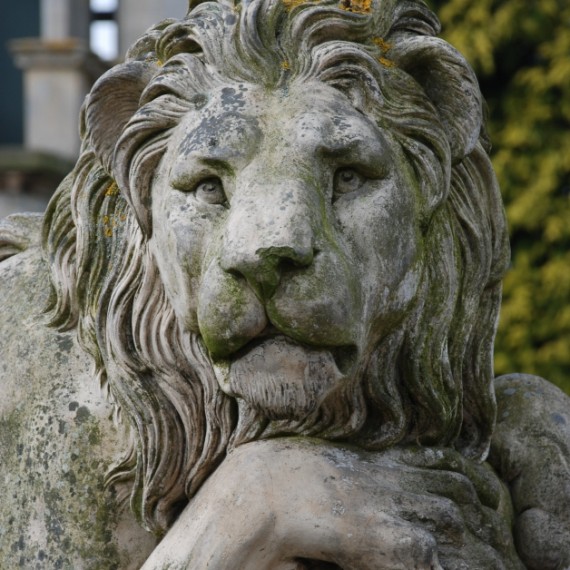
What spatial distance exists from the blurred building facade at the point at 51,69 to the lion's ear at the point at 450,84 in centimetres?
1321

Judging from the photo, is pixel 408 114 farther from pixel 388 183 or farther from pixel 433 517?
pixel 433 517

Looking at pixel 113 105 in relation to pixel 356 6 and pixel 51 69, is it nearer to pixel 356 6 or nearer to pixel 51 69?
pixel 356 6

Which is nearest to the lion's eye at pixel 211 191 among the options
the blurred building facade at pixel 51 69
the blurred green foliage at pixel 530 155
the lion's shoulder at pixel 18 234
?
the lion's shoulder at pixel 18 234

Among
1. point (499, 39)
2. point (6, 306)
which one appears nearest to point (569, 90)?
point (499, 39)

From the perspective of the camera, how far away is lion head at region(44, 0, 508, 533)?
117 inches

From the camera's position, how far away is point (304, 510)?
9.96 feet

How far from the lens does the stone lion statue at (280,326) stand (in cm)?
300

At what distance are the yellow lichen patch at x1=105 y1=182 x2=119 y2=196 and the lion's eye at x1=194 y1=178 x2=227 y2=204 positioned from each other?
383mm

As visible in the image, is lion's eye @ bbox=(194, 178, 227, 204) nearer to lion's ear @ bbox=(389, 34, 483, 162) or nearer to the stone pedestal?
lion's ear @ bbox=(389, 34, 483, 162)

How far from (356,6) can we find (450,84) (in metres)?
0.24

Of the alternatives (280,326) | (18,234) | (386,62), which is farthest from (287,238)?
(18,234)

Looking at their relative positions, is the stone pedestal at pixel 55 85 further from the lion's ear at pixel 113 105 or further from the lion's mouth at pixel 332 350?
the lion's mouth at pixel 332 350

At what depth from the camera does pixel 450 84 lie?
10.6 feet

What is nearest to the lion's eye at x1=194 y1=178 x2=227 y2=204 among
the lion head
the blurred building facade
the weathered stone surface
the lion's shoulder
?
the lion head
